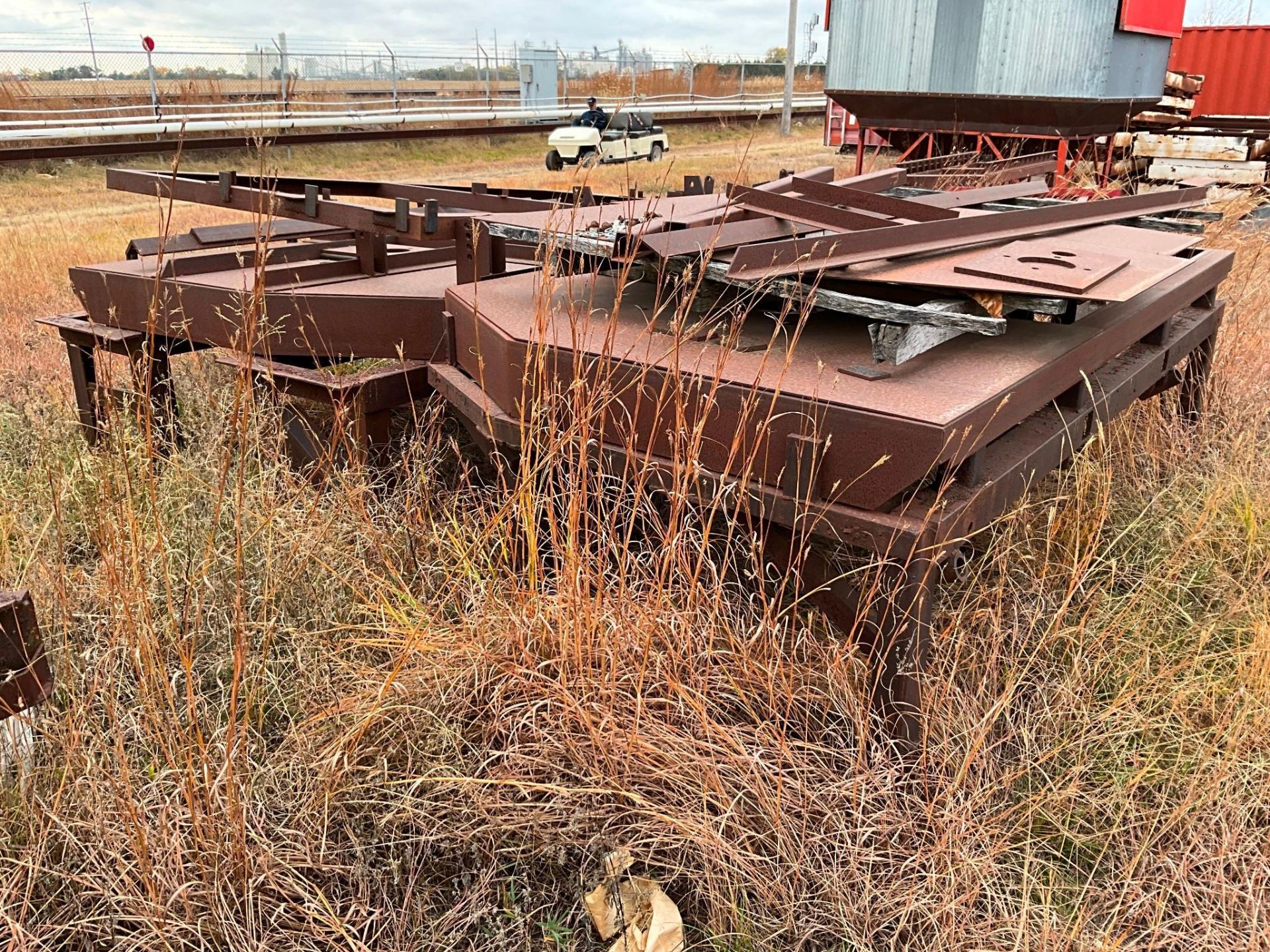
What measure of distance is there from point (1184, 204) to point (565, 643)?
401 cm

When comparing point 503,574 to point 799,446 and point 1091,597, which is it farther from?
point 1091,597

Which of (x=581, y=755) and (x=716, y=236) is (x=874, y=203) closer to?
(x=716, y=236)

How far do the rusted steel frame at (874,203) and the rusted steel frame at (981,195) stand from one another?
0.74 m

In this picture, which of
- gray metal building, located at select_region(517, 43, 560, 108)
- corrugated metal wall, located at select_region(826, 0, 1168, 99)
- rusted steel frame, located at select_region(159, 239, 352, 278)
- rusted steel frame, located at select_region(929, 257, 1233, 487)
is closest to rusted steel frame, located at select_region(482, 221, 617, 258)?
rusted steel frame, located at select_region(929, 257, 1233, 487)

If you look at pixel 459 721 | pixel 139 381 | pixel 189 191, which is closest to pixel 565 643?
pixel 459 721

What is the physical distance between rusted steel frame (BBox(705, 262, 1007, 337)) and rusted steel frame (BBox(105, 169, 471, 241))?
1367 millimetres

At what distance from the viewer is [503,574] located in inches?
131

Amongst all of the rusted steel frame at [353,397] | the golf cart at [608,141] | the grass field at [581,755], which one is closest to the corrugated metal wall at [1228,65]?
the golf cart at [608,141]

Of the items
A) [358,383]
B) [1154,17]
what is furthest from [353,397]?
[1154,17]

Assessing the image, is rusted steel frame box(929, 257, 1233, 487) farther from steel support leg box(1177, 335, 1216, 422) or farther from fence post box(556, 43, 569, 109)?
fence post box(556, 43, 569, 109)

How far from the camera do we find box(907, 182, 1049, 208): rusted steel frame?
473 cm

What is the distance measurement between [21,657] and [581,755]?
130 cm

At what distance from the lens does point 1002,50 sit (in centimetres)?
1362

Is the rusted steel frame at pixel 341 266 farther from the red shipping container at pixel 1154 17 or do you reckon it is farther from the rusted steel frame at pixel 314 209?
the red shipping container at pixel 1154 17
